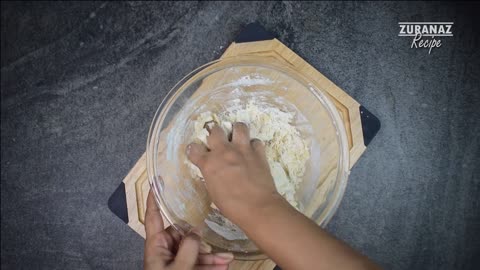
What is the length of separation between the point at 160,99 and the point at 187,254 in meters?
0.44

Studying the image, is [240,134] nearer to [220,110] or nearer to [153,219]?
[220,110]

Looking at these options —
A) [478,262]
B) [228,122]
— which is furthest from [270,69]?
[478,262]

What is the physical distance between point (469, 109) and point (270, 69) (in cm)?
51

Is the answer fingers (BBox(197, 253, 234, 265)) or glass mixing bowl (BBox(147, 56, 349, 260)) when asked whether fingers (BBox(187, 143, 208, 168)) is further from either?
fingers (BBox(197, 253, 234, 265))

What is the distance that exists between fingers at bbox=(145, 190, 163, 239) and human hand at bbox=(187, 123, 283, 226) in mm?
→ 117

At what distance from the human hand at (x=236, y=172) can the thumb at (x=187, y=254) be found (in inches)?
3.0

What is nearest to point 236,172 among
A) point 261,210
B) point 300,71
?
point 261,210

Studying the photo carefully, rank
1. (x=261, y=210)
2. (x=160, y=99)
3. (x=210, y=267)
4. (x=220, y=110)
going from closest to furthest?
(x=261, y=210) < (x=210, y=267) < (x=220, y=110) < (x=160, y=99)

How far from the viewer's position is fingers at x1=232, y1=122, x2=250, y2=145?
764 mm

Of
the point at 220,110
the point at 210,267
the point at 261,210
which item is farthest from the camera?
the point at 220,110

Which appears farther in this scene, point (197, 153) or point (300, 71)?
point (300, 71)

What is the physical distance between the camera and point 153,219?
0.80 meters

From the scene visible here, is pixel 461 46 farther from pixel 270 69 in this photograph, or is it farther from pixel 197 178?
pixel 197 178

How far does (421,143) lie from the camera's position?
978 mm
